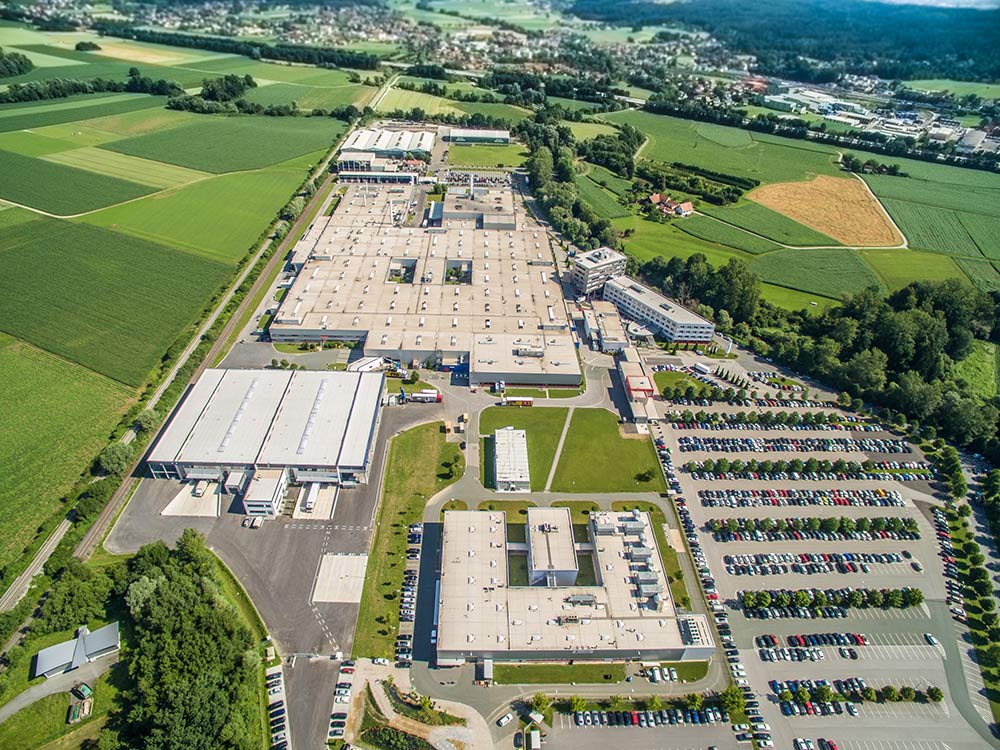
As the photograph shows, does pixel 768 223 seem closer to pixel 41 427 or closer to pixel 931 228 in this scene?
pixel 931 228

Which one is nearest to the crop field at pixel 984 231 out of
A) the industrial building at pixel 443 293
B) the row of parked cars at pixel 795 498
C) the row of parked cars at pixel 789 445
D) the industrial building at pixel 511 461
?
the row of parked cars at pixel 789 445

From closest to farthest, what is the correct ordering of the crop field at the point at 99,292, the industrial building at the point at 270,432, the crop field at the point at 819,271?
the industrial building at the point at 270,432, the crop field at the point at 99,292, the crop field at the point at 819,271

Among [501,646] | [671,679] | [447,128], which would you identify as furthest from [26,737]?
[447,128]

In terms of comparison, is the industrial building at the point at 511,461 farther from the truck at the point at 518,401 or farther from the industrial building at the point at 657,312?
the industrial building at the point at 657,312

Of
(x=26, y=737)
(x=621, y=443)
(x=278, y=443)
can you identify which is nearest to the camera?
(x=26, y=737)

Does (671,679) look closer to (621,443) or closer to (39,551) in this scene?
(621,443)

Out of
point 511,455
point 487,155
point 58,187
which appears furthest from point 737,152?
point 58,187
